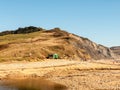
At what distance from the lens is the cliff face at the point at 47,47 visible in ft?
351

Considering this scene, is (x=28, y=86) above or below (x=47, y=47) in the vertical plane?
below

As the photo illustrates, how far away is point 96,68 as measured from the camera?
80.8 meters

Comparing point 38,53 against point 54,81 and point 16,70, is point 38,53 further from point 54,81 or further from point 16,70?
point 54,81

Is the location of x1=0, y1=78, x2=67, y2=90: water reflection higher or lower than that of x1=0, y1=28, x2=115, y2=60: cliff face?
lower

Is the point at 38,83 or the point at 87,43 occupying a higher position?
the point at 87,43

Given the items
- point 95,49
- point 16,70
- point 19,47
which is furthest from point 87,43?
point 16,70

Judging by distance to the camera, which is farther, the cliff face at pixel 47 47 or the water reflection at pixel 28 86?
the cliff face at pixel 47 47

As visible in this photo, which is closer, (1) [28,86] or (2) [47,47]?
(1) [28,86]

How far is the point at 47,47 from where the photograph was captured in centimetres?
11906

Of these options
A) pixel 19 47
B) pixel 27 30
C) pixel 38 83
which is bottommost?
pixel 38 83

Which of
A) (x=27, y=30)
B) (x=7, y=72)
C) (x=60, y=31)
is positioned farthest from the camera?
(x=27, y=30)

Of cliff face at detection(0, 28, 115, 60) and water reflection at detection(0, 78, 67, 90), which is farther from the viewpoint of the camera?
cliff face at detection(0, 28, 115, 60)

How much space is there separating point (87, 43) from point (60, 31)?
14.3 meters

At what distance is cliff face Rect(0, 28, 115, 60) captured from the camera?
107m
